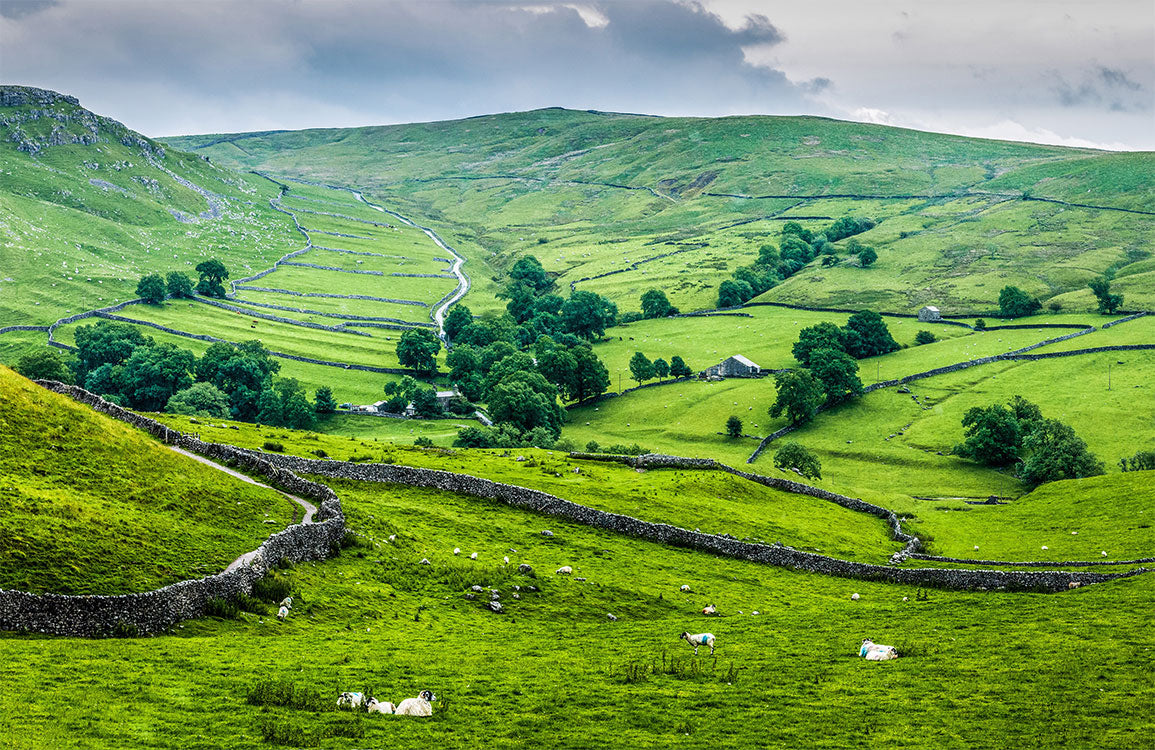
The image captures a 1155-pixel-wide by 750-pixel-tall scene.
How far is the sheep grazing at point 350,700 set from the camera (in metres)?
22.4

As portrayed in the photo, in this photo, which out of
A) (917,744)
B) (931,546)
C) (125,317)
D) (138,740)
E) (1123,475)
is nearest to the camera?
(138,740)

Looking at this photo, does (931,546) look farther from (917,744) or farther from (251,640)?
(251,640)

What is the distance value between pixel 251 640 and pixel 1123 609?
3014 centimetres

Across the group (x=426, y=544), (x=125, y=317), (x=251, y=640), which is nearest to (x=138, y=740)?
(x=251, y=640)

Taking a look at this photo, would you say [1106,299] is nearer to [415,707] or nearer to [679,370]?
[679,370]

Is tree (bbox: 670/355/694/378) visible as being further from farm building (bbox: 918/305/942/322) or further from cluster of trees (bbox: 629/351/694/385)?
farm building (bbox: 918/305/942/322)

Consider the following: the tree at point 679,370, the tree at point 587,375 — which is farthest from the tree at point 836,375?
the tree at point 587,375

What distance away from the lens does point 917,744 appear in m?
21.3

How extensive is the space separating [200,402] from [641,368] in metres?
64.3

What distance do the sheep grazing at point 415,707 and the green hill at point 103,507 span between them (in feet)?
36.1

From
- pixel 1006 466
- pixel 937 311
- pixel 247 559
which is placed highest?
pixel 937 311

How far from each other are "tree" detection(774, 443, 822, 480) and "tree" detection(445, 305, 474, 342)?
284 ft

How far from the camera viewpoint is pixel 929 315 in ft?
541

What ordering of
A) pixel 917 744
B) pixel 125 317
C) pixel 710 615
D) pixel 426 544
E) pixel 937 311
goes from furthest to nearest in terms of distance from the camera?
pixel 937 311, pixel 125 317, pixel 426 544, pixel 710 615, pixel 917 744
